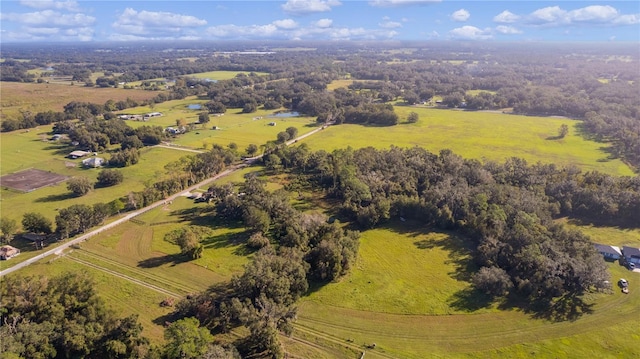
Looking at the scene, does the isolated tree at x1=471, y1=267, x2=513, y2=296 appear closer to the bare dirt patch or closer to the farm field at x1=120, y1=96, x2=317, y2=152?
the farm field at x1=120, y1=96, x2=317, y2=152

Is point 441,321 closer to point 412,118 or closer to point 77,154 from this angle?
point 77,154

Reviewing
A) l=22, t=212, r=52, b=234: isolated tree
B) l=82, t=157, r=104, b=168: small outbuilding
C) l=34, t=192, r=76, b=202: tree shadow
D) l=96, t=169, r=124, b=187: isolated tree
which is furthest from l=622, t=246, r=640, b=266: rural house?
l=82, t=157, r=104, b=168: small outbuilding

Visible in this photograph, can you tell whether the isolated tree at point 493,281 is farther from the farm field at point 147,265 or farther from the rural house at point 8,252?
the rural house at point 8,252

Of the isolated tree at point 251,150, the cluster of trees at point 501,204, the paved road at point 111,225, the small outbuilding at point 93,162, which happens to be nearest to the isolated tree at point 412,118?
the cluster of trees at point 501,204

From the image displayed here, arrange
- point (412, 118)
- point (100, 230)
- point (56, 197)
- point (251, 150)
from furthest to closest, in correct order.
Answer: point (412, 118), point (251, 150), point (56, 197), point (100, 230)

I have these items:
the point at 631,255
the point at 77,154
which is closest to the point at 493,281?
the point at 631,255

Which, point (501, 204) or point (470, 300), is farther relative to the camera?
point (501, 204)
